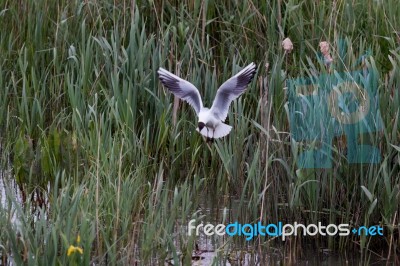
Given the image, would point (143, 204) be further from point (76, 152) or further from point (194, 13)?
point (194, 13)

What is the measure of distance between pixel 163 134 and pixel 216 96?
816 mm

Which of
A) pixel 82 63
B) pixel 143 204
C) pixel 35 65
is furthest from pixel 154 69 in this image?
pixel 143 204

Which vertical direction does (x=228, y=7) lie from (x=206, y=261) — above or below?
above

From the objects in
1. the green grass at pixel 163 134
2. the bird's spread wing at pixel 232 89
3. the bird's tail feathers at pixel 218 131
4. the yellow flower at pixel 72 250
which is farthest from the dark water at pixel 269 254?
the yellow flower at pixel 72 250

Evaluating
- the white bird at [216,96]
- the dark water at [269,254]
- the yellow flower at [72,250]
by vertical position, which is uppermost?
the white bird at [216,96]

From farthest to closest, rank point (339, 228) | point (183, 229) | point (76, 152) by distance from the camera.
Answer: point (76, 152), point (339, 228), point (183, 229)

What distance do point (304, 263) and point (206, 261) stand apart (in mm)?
467

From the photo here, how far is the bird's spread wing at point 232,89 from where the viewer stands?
4160 millimetres

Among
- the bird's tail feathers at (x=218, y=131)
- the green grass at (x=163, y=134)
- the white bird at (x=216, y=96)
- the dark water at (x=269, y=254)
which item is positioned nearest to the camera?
the green grass at (x=163, y=134)

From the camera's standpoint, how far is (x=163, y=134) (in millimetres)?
4973

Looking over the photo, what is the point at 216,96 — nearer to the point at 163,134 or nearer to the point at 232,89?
the point at 232,89

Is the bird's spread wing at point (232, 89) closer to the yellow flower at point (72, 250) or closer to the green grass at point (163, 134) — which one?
the green grass at point (163, 134)

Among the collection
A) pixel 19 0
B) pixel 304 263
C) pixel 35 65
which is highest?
pixel 19 0

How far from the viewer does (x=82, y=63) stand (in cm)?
524
